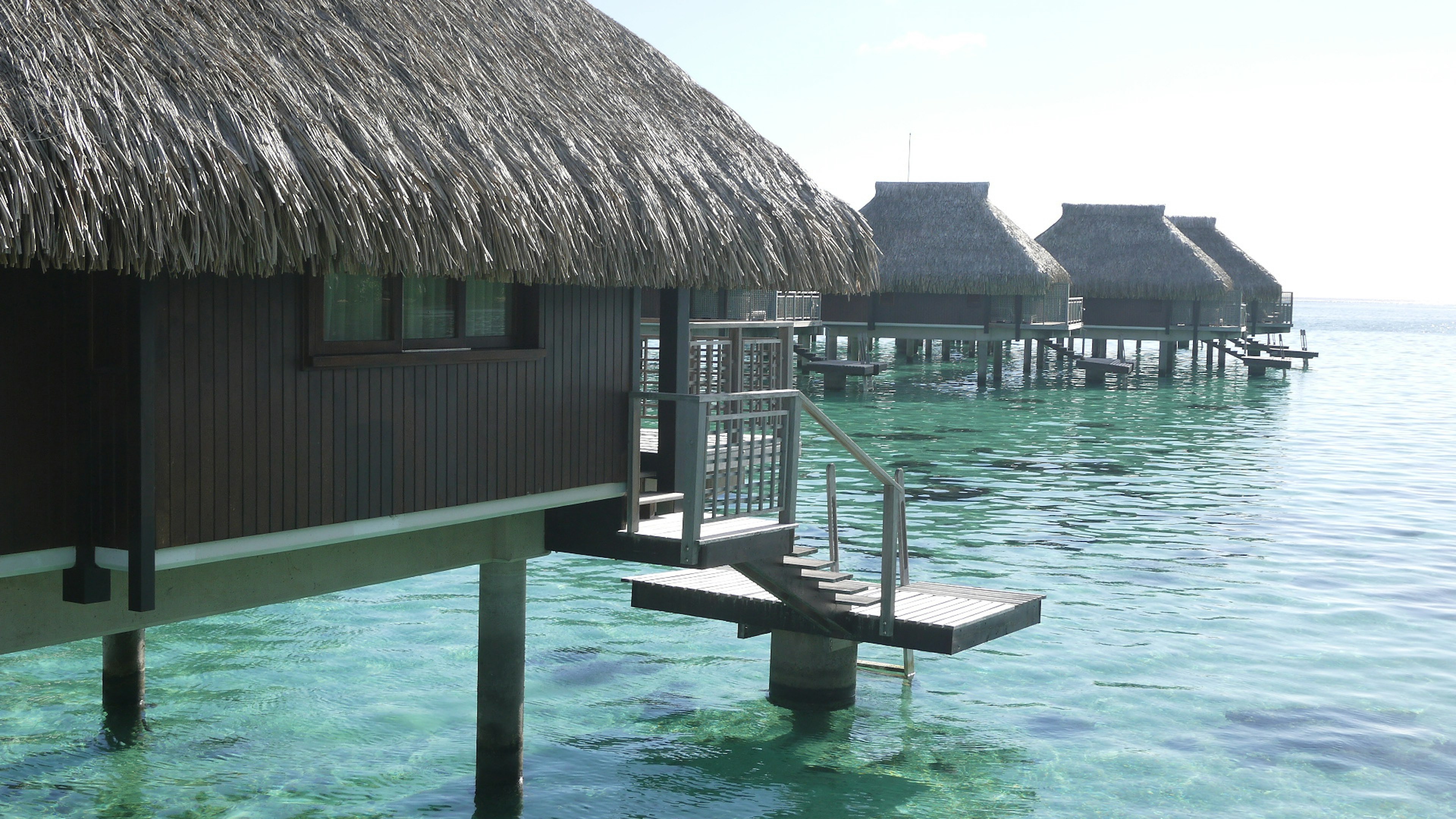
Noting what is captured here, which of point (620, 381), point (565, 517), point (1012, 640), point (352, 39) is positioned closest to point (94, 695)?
point (565, 517)

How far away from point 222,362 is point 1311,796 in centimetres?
813

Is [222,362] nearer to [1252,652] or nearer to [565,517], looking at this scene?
[565,517]

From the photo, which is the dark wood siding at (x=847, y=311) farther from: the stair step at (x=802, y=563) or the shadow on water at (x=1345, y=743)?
the stair step at (x=802, y=563)

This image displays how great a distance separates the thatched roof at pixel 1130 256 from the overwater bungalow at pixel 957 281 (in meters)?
4.04

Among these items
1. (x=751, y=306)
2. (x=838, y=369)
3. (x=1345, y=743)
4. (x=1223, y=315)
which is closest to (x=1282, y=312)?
(x=1223, y=315)

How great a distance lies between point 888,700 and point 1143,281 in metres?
38.9

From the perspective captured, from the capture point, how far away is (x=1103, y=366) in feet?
149

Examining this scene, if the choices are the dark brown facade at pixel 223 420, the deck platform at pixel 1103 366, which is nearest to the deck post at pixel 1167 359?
the deck platform at pixel 1103 366

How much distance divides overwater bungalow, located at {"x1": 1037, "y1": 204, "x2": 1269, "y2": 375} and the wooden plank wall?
133 feet

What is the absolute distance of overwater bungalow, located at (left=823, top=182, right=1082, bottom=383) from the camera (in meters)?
41.7

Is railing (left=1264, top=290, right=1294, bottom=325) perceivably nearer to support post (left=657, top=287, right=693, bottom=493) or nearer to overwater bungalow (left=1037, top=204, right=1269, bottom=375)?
overwater bungalow (left=1037, top=204, right=1269, bottom=375)

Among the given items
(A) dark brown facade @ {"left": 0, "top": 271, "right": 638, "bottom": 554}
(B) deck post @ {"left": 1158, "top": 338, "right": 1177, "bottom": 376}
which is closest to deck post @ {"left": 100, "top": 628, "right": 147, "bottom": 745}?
(A) dark brown facade @ {"left": 0, "top": 271, "right": 638, "bottom": 554}

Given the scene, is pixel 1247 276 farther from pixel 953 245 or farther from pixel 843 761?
pixel 843 761

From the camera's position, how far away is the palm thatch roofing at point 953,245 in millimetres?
41531
